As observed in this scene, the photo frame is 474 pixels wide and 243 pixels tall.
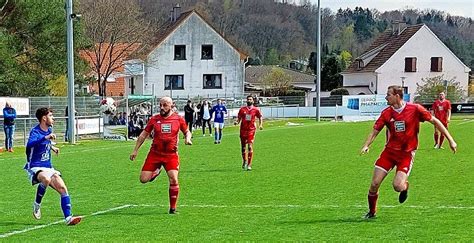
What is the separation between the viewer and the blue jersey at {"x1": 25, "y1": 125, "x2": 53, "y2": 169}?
39.5 ft

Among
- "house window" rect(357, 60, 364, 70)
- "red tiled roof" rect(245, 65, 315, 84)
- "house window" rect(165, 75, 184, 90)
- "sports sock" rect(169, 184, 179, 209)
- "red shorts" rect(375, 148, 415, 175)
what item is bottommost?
"sports sock" rect(169, 184, 179, 209)

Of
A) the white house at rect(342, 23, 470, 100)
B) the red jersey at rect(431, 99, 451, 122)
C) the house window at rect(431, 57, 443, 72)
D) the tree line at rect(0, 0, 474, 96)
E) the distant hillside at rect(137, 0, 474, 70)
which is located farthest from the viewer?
the distant hillside at rect(137, 0, 474, 70)

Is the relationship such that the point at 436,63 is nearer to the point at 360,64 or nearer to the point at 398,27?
the point at 398,27

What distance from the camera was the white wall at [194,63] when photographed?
77.2 meters

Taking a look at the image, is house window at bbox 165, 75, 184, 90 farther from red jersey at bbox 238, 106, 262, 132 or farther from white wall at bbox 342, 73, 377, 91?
red jersey at bbox 238, 106, 262, 132

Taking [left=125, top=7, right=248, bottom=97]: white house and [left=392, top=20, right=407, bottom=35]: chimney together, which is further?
[left=392, top=20, right=407, bottom=35]: chimney

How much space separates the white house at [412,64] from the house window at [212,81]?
63.8 ft

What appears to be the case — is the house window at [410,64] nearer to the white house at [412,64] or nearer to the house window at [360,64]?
the white house at [412,64]

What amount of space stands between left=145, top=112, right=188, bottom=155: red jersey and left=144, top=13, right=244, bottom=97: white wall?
2484 inches

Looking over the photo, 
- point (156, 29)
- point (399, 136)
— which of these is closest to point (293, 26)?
A: point (156, 29)

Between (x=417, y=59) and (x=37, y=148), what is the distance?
80.4m

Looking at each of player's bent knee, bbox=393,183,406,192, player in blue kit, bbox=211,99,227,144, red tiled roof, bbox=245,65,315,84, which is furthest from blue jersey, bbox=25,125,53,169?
red tiled roof, bbox=245,65,315,84

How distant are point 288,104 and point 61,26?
31828 millimetres

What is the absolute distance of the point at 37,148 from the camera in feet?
39.7
